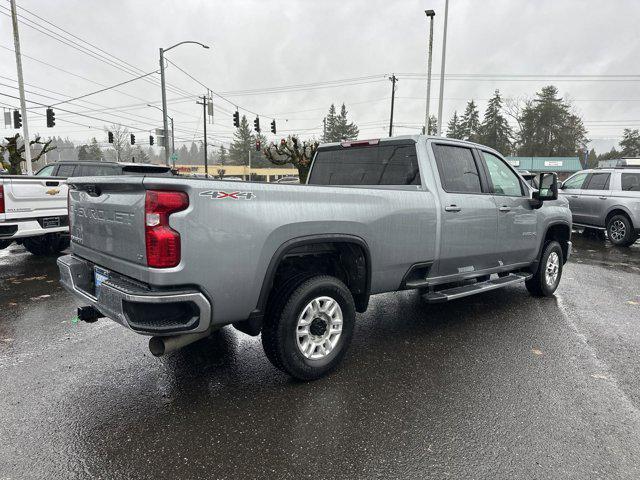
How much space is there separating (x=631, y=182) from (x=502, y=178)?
7.86 meters

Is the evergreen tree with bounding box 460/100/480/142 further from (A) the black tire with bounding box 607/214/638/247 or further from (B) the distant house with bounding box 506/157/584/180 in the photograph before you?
(A) the black tire with bounding box 607/214/638/247

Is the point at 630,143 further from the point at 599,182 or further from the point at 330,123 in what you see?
the point at 599,182

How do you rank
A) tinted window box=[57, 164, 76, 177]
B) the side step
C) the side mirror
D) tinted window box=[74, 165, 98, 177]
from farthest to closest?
tinted window box=[57, 164, 76, 177]
tinted window box=[74, 165, 98, 177]
the side mirror
the side step

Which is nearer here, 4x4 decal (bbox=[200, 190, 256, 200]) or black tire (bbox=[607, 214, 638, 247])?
4x4 decal (bbox=[200, 190, 256, 200])

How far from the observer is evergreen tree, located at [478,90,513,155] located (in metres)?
73.6

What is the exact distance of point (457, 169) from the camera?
15.1 feet

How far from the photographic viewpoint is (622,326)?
490cm

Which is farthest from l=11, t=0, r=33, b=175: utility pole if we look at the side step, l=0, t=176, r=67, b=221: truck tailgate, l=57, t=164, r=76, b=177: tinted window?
the side step

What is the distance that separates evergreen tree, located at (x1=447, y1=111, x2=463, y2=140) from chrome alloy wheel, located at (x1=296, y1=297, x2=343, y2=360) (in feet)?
288

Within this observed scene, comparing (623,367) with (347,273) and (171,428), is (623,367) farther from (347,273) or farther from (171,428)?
(171,428)

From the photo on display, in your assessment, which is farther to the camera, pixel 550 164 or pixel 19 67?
pixel 550 164

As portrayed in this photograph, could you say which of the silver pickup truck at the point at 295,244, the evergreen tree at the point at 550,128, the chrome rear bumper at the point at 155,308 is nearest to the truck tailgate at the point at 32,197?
the silver pickup truck at the point at 295,244

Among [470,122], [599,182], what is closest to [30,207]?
[599,182]

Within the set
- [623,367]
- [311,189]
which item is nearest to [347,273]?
[311,189]
